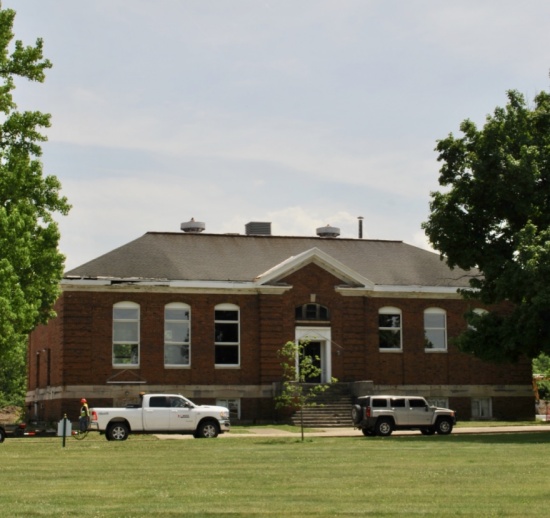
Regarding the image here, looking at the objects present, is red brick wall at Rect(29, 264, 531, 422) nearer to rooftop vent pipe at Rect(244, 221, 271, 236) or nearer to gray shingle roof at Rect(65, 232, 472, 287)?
gray shingle roof at Rect(65, 232, 472, 287)

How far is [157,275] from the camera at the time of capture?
158 ft

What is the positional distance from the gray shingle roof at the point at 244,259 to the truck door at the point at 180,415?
1110 centimetres

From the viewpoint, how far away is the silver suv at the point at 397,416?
38.7 m

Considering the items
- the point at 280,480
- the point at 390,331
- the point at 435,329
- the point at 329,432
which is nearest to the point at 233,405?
the point at 329,432

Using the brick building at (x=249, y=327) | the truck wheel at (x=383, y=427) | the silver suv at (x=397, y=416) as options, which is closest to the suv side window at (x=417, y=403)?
the silver suv at (x=397, y=416)

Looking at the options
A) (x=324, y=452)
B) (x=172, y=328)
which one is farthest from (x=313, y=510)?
(x=172, y=328)

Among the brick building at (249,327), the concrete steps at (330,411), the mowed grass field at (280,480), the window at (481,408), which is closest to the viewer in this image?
the mowed grass field at (280,480)

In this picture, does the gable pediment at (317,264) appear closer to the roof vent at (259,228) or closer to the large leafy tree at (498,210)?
the roof vent at (259,228)

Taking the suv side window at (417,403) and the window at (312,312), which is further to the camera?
the window at (312,312)

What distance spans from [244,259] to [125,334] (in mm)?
6891

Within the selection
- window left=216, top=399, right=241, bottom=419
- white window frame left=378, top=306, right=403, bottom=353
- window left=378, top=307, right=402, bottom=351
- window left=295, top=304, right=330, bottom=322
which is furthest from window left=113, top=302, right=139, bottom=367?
window left=378, top=307, right=402, bottom=351

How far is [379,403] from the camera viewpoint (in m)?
39.0

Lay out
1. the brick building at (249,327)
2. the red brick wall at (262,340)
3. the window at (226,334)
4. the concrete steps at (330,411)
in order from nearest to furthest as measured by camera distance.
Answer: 1. the concrete steps at (330,411)
2. the red brick wall at (262,340)
3. the brick building at (249,327)
4. the window at (226,334)

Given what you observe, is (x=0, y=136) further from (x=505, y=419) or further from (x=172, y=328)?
(x=505, y=419)
